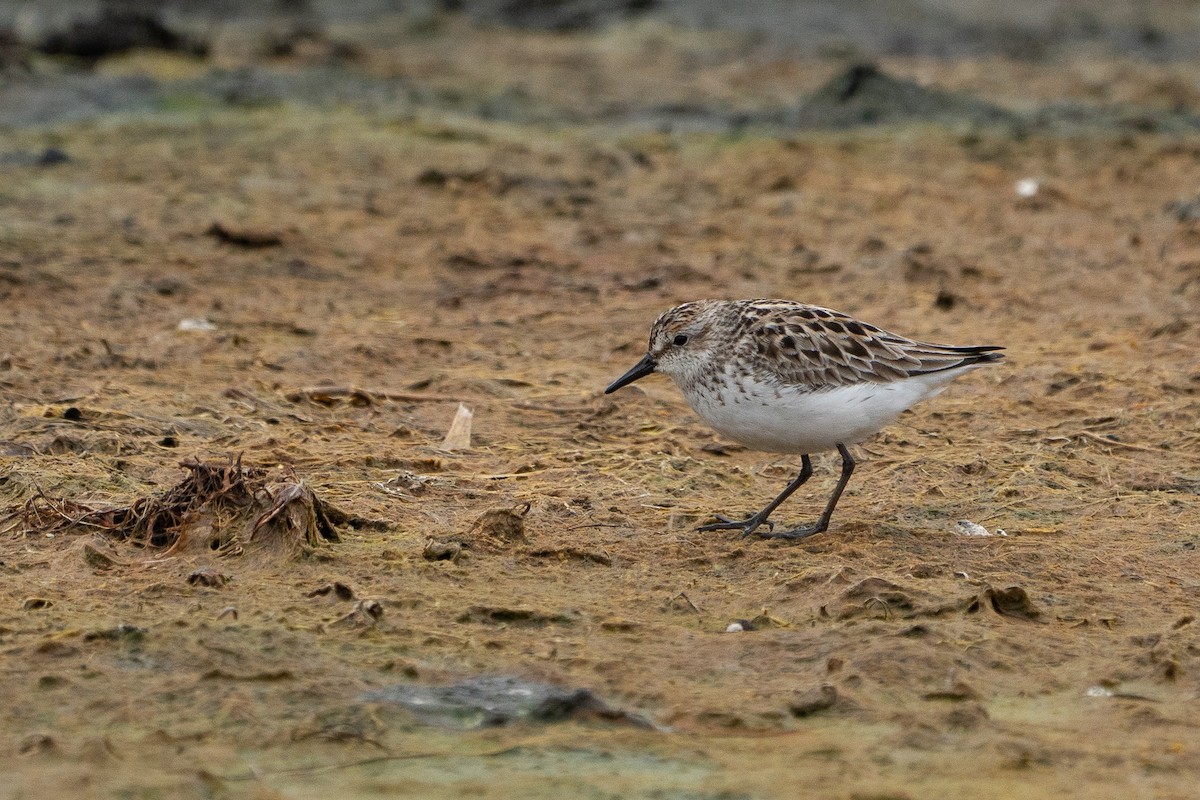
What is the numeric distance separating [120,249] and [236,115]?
4355 mm

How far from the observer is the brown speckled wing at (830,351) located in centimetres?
679

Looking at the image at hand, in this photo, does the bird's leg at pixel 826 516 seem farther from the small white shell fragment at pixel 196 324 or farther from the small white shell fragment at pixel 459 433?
the small white shell fragment at pixel 196 324

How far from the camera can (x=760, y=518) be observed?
22.8 feet

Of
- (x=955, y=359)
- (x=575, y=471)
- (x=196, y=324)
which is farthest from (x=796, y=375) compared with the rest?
(x=196, y=324)

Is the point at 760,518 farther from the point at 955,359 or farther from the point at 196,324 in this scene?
the point at 196,324

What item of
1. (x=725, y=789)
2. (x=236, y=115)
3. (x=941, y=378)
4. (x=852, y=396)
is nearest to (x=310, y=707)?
(x=725, y=789)

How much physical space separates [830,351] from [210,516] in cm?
251

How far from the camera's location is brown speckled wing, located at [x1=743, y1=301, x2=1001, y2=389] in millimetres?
6785

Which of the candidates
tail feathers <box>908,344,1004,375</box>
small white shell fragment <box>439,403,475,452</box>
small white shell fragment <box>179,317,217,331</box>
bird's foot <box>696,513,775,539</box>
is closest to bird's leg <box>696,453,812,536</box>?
bird's foot <box>696,513,775,539</box>

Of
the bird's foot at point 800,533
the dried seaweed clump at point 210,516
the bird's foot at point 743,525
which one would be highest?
the dried seaweed clump at point 210,516

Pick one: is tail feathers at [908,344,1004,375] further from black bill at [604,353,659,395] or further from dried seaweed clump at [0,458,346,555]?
dried seaweed clump at [0,458,346,555]

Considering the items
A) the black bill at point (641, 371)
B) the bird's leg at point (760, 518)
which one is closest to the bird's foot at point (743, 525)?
the bird's leg at point (760, 518)

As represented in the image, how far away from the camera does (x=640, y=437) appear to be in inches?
327

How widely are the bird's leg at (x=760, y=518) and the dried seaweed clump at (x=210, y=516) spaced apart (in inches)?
60.9
